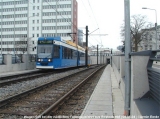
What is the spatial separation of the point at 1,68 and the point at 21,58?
4829 mm

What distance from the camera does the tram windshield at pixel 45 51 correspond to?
19.8 meters

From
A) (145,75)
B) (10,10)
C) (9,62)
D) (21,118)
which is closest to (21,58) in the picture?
(9,62)

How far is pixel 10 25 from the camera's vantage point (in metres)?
100

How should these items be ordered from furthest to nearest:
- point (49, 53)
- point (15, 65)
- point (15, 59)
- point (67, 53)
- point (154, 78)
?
point (15, 59) < point (67, 53) < point (15, 65) < point (49, 53) < point (154, 78)

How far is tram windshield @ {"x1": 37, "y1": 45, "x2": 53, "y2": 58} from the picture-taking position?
64.9 feet

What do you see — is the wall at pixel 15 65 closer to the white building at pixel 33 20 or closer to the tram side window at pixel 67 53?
the tram side window at pixel 67 53

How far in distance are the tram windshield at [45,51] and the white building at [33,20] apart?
2817 inches

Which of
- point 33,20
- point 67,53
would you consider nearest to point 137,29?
point 67,53

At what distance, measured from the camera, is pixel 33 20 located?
318 feet

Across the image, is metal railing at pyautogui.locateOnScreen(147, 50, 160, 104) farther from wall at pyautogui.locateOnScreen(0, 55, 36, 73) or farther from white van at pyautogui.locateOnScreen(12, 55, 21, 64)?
white van at pyautogui.locateOnScreen(12, 55, 21, 64)

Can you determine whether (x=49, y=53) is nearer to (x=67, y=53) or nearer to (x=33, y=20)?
(x=67, y=53)

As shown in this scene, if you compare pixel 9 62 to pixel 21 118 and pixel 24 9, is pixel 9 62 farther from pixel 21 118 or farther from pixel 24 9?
pixel 24 9

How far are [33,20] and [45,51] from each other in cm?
8166

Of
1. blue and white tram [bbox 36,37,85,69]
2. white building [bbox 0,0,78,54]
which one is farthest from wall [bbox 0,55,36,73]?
white building [bbox 0,0,78,54]
